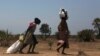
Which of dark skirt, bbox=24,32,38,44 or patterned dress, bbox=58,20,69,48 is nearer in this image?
patterned dress, bbox=58,20,69,48

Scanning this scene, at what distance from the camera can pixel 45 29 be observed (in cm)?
7206

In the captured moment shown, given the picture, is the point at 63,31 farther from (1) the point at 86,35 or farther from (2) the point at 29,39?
(1) the point at 86,35

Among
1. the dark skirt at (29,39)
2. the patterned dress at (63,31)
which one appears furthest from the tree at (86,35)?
the patterned dress at (63,31)

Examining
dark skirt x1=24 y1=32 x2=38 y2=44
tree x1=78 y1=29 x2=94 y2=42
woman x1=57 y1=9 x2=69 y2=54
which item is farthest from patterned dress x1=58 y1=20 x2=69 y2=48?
tree x1=78 y1=29 x2=94 y2=42

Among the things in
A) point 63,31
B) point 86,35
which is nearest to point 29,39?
point 63,31

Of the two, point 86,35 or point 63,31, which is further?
point 86,35

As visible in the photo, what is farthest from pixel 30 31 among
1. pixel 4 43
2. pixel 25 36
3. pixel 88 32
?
pixel 88 32

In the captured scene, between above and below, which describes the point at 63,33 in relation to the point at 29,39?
above

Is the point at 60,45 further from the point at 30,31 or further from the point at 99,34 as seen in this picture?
Result: the point at 99,34

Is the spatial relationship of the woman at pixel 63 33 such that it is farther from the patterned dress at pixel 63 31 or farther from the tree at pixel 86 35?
the tree at pixel 86 35

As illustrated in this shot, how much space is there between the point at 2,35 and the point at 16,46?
12.9 m

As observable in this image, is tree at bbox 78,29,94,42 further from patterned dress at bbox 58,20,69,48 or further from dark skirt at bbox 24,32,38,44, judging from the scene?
patterned dress at bbox 58,20,69,48

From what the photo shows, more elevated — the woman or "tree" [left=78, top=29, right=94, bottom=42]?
the woman

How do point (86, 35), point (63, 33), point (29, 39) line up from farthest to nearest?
1. point (86, 35)
2. point (29, 39)
3. point (63, 33)
